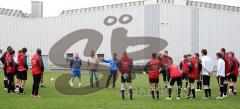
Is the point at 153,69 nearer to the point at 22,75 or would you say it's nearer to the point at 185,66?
the point at 185,66

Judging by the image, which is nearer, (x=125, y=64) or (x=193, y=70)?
Answer: (x=125, y=64)

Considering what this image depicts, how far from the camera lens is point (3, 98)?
1833cm

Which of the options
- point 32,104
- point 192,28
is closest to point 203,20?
point 192,28

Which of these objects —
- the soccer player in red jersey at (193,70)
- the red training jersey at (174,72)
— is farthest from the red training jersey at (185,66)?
the red training jersey at (174,72)

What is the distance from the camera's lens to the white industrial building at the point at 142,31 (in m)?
51.7

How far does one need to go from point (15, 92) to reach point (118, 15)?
3365 centimetres

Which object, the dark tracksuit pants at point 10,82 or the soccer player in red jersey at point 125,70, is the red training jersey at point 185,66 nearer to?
the soccer player in red jersey at point 125,70

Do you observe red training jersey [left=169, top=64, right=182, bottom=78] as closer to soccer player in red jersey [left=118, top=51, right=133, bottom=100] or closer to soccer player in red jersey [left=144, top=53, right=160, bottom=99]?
soccer player in red jersey [left=144, top=53, right=160, bottom=99]

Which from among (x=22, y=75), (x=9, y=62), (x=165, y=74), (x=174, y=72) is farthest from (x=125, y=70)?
(x=9, y=62)

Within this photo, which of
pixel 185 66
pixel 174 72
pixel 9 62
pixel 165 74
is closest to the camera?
pixel 174 72

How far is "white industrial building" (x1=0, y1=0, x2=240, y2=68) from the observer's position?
51688mm

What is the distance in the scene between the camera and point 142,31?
2077 inches

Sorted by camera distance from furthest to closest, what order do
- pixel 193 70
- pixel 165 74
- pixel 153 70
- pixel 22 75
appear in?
pixel 165 74 → pixel 22 75 → pixel 193 70 → pixel 153 70

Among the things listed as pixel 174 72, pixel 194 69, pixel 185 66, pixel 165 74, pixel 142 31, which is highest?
pixel 142 31
